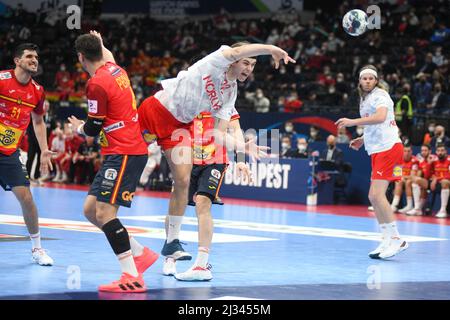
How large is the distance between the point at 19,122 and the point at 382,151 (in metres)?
4.72

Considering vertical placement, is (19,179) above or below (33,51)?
below

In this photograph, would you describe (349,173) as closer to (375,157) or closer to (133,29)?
(375,157)

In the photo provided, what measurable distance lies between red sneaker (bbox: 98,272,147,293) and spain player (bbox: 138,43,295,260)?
138 centimetres

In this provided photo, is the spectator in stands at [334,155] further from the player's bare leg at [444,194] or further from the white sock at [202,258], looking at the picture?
the white sock at [202,258]

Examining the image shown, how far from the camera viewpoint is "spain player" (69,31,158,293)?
297 inches

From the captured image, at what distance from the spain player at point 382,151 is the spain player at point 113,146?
419 cm

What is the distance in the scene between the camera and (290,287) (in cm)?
802

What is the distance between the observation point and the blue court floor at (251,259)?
25.2ft

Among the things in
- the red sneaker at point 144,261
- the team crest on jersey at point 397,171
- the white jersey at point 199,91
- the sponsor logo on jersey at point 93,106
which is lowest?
the red sneaker at point 144,261

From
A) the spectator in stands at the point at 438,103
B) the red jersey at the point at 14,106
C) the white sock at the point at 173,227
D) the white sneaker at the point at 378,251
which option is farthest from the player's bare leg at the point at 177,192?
the spectator in stands at the point at 438,103

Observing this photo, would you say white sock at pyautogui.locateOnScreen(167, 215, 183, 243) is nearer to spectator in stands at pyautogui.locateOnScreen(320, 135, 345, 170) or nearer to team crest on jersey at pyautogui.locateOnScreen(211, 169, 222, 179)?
team crest on jersey at pyautogui.locateOnScreen(211, 169, 222, 179)

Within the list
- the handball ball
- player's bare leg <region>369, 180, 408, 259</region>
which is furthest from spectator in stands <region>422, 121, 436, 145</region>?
player's bare leg <region>369, 180, 408, 259</region>

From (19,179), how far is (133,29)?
29.3 meters

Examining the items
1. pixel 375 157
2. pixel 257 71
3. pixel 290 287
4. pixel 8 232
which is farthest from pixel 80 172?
pixel 290 287
